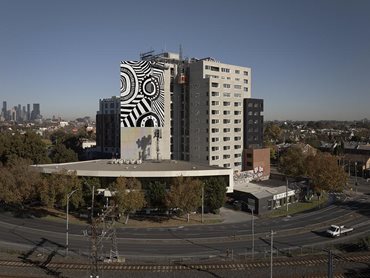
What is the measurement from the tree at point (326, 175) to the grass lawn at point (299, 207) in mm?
2704

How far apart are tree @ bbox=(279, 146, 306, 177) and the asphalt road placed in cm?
1839

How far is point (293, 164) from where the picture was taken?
76062 mm

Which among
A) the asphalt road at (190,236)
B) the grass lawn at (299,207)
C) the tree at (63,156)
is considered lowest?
the grass lawn at (299,207)

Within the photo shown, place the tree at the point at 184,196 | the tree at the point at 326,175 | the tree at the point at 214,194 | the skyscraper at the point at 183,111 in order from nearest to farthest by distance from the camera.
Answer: the tree at the point at 184,196 < the tree at the point at 214,194 < the tree at the point at 326,175 < the skyscraper at the point at 183,111

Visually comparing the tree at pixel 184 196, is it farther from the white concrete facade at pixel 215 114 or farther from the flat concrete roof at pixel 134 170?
the white concrete facade at pixel 215 114

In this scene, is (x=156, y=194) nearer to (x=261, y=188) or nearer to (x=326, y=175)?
(x=261, y=188)

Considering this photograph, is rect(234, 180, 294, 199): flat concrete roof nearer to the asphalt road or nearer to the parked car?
the asphalt road

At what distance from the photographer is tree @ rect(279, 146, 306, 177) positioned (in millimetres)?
75137

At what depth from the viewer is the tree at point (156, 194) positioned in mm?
54897

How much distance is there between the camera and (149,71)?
7988cm

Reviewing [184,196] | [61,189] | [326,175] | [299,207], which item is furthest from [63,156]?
[326,175]

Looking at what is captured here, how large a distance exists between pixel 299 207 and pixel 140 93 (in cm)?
3890

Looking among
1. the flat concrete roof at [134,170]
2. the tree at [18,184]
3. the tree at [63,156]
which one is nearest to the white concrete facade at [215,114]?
the flat concrete roof at [134,170]

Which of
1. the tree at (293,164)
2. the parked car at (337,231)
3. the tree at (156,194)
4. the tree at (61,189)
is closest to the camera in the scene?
the parked car at (337,231)
